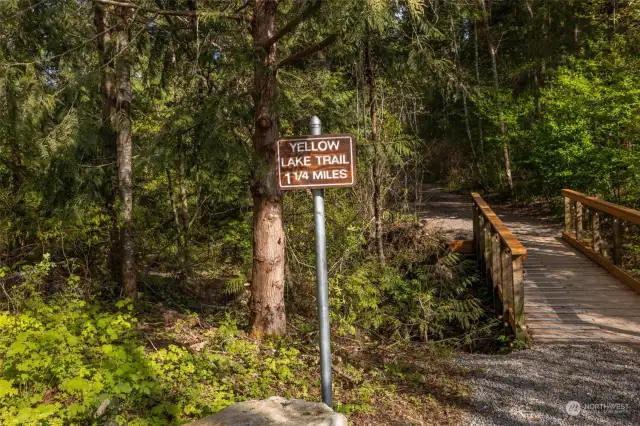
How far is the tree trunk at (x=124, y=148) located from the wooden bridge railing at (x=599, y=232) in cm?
704

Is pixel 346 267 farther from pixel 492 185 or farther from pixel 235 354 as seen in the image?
pixel 492 185

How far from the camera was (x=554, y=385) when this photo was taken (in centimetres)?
511

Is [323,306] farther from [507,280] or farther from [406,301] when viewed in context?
[406,301]

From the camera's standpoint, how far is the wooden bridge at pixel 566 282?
21.5 feet

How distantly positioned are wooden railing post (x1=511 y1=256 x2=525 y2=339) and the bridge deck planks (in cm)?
22

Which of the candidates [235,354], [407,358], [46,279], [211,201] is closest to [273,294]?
[235,354]

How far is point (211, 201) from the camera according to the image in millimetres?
8883

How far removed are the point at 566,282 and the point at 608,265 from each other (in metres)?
1.00

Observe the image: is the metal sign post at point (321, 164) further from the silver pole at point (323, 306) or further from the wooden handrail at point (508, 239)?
the wooden handrail at point (508, 239)

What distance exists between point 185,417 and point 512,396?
2.99m

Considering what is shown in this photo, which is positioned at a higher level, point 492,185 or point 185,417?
point 492,185

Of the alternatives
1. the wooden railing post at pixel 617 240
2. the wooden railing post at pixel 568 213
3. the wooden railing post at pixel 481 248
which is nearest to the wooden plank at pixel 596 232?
the wooden railing post at pixel 617 240

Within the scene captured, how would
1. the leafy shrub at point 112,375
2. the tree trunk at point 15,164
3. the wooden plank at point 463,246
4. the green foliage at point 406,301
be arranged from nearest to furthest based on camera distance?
the leafy shrub at point 112,375 < the tree trunk at point 15,164 < the green foliage at point 406,301 < the wooden plank at point 463,246

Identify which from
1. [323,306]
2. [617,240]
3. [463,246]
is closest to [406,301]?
[463,246]
